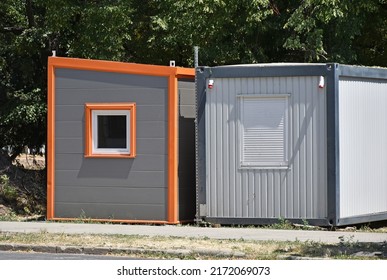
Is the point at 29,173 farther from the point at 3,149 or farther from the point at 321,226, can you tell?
the point at 321,226

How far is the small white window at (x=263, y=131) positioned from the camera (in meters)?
17.1

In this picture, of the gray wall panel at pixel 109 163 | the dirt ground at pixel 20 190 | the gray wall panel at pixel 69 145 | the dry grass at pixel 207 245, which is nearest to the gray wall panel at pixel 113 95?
the gray wall panel at pixel 69 145

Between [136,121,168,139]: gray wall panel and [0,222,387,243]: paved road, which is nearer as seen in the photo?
[0,222,387,243]: paved road

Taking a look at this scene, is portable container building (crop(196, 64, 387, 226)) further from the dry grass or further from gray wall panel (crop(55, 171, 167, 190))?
the dry grass

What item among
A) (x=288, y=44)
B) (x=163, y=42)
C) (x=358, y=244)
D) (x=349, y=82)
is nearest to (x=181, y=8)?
(x=163, y=42)

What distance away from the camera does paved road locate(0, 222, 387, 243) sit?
15062 mm

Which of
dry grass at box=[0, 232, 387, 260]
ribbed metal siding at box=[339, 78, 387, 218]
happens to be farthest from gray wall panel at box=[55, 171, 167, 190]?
ribbed metal siding at box=[339, 78, 387, 218]

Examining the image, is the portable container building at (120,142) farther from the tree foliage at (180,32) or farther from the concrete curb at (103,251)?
the tree foliage at (180,32)

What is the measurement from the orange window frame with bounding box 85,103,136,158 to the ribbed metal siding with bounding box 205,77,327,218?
150cm

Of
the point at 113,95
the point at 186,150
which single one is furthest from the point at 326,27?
the point at 113,95

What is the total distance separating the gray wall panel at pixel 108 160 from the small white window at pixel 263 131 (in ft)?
5.21

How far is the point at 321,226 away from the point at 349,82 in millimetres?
2668

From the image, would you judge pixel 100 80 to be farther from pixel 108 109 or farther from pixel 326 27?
pixel 326 27

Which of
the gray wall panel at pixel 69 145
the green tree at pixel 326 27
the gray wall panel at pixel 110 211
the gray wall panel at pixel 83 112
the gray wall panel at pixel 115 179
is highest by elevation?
the green tree at pixel 326 27
